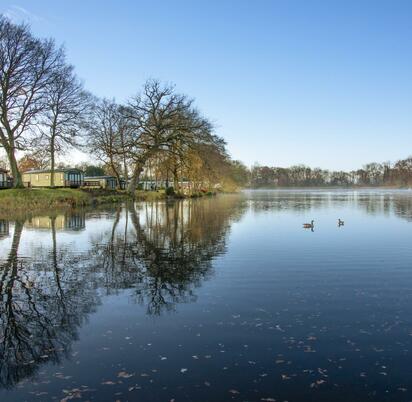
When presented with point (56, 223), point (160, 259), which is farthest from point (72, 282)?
point (56, 223)

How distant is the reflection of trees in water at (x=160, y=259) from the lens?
11.5 metres

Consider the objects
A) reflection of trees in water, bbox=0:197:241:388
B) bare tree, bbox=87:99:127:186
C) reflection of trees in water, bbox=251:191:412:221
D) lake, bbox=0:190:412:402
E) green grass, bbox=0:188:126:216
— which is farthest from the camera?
bare tree, bbox=87:99:127:186

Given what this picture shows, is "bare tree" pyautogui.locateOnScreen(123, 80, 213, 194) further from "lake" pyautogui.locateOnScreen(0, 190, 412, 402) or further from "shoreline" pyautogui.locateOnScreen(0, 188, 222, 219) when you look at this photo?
"lake" pyautogui.locateOnScreen(0, 190, 412, 402)

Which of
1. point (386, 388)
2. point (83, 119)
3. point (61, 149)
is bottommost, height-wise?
point (386, 388)

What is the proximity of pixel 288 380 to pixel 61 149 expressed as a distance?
49.0 metres

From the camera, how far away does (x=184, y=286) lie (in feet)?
39.9

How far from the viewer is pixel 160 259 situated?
53.0 feet

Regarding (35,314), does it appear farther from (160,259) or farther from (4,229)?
(4,229)

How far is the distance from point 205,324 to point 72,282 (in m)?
5.14

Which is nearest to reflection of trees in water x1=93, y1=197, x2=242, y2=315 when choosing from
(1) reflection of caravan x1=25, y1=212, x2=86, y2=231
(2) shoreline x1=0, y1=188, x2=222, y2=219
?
(1) reflection of caravan x1=25, y1=212, x2=86, y2=231

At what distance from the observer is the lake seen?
6.44 m

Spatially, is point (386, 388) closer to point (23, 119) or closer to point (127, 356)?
point (127, 356)

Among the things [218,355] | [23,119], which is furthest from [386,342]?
[23,119]

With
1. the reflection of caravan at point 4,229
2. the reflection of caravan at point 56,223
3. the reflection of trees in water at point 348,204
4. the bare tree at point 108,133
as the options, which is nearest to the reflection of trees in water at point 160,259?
the reflection of caravan at point 56,223
